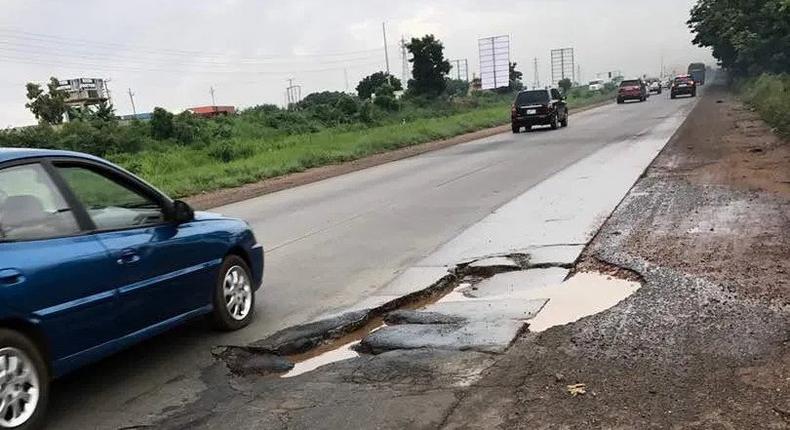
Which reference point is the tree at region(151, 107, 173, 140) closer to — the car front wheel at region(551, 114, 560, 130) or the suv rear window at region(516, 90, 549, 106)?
the suv rear window at region(516, 90, 549, 106)

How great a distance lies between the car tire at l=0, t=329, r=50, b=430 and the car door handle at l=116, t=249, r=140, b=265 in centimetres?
77

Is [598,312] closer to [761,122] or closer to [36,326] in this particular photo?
[36,326]

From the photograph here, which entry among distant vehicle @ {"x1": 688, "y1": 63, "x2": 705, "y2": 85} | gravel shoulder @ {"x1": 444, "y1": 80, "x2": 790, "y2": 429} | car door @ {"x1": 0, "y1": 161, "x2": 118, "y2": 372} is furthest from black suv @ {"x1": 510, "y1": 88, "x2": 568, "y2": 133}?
distant vehicle @ {"x1": 688, "y1": 63, "x2": 705, "y2": 85}

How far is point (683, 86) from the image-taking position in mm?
60250

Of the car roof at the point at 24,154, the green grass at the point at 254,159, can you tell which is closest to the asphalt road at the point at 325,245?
the car roof at the point at 24,154

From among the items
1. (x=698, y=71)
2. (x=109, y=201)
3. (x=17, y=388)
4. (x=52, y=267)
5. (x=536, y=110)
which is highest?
(x=109, y=201)

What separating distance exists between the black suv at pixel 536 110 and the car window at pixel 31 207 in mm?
29581

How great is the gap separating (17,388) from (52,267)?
26.1 inches

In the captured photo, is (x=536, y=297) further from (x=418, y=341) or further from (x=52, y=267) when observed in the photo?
(x=52, y=267)

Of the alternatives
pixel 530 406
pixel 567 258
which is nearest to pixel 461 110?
pixel 567 258

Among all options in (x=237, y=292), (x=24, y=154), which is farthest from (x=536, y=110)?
(x=24, y=154)

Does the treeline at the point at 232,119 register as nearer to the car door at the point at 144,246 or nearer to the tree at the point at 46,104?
the tree at the point at 46,104

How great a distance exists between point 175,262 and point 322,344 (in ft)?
4.08

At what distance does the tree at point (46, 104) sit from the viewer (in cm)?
5444
